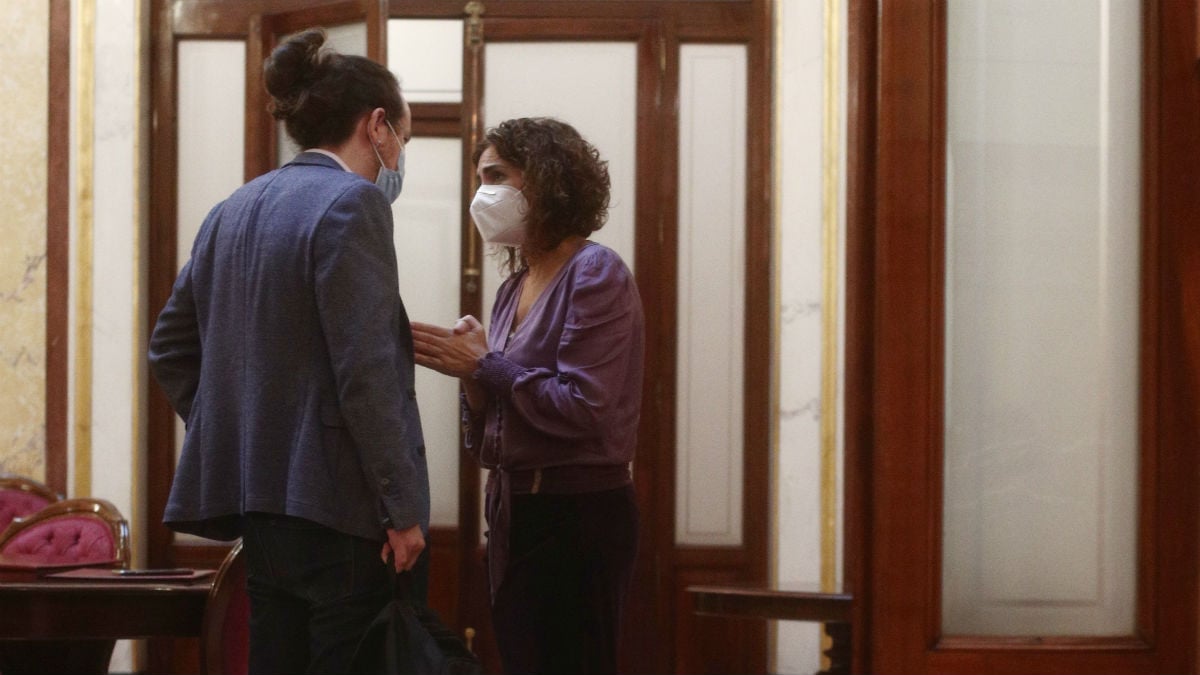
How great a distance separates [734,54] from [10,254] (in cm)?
254

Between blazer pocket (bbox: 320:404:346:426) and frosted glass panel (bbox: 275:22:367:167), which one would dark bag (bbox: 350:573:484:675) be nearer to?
blazer pocket (bbox: 320:404:346:426)

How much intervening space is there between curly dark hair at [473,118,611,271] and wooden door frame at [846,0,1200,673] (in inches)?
33.3

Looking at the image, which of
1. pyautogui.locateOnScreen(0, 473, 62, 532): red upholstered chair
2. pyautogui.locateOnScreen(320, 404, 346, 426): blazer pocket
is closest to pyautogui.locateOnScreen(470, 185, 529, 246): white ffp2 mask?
pyautogui.locateOnScreen(320, 404, 346, 426): blazer pocket

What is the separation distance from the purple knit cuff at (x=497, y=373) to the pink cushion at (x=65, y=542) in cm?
137

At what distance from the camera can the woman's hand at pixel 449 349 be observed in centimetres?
239

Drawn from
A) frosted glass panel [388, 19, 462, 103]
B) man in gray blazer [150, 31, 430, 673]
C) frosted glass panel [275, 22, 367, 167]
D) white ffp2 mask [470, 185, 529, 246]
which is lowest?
man in gray blazer [150, 31, 430, 673]

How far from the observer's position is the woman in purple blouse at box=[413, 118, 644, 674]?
2357 millimetres

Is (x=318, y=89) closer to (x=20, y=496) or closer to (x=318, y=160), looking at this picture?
(x=318, y=160)

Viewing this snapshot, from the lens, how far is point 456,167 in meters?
5.41

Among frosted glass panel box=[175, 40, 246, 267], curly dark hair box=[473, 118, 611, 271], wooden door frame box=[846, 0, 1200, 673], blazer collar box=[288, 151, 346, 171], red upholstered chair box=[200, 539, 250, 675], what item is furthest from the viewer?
frosted glass panel box=[175, 40, 246, 267]

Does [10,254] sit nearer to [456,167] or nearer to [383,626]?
[456,167]

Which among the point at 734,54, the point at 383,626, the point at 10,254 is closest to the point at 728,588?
the point at 383,626

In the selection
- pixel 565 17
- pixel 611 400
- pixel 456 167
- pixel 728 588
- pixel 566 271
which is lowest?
pixel 728 588

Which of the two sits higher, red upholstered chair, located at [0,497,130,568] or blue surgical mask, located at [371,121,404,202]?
blue surgical mask, located at [371,121,404,202]
